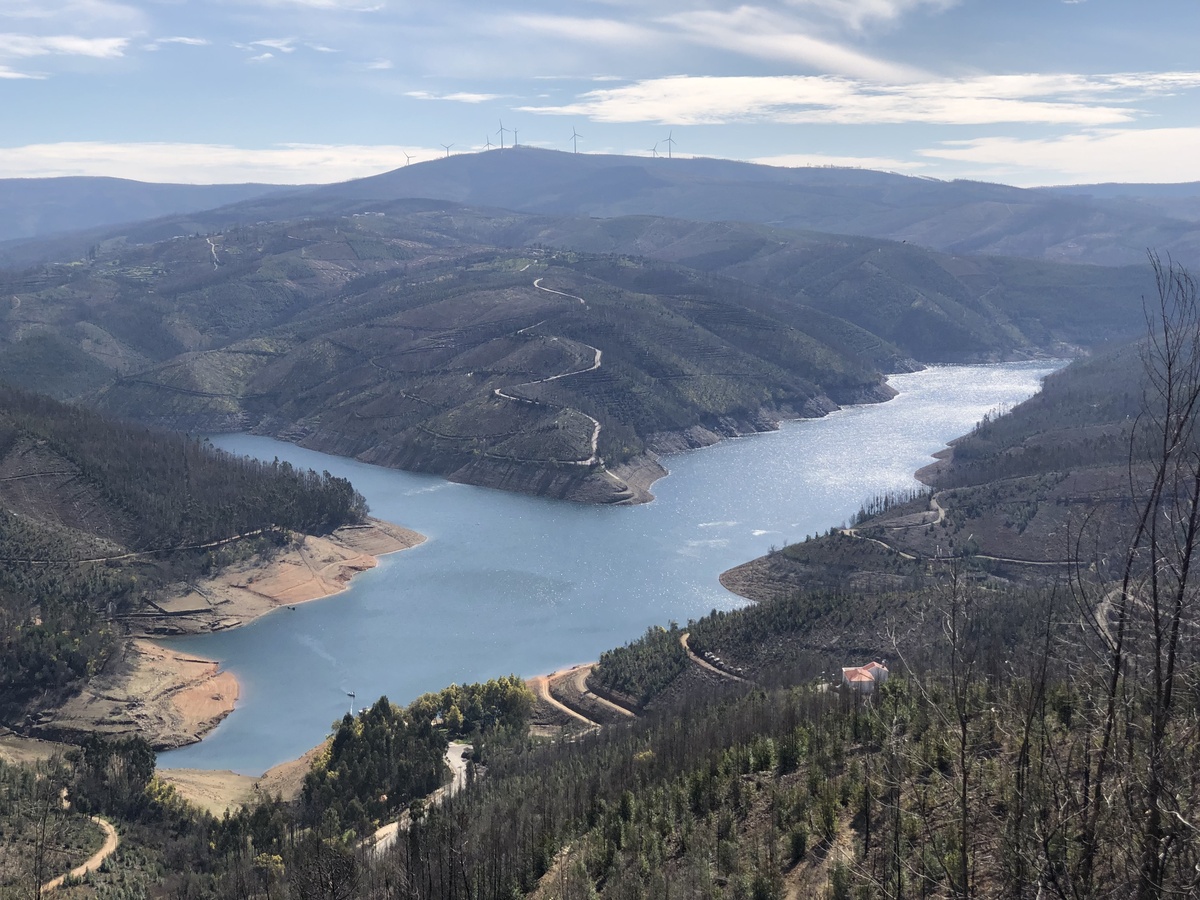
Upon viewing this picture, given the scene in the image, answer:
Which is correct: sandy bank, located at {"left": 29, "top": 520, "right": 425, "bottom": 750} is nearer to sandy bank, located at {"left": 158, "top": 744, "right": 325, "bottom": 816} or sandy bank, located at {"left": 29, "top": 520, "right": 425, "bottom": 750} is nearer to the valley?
the valley

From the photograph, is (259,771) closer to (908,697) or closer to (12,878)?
(12,878)

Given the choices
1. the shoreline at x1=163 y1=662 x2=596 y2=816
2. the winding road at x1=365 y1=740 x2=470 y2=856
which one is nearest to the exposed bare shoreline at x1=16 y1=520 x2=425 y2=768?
the shoreline at x1=163 y1=662 x2=596 y2=816

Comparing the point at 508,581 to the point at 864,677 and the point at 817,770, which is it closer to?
the point at 864,677

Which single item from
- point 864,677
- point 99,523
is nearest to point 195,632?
point 99,523

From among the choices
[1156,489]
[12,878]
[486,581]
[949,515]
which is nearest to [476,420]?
[486,581]

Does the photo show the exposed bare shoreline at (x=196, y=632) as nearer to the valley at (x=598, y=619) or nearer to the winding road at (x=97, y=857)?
the valley at (x=598, y=619)
